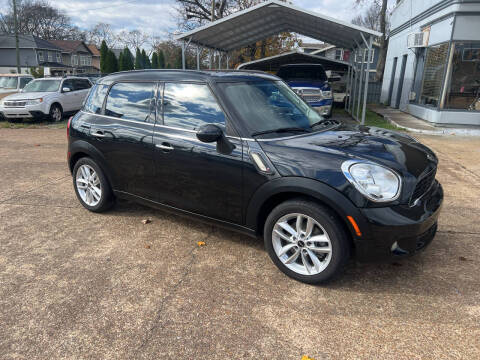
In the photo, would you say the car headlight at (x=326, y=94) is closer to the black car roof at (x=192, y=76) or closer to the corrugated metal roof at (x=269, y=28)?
the corrugated metal roof at (x=269, y=28)

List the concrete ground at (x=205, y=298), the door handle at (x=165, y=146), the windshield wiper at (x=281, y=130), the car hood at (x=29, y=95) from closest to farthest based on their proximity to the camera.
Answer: the concrete ground at (x=205, y=298) → the windshield wiper at (x=281, y=130) → the door handle at (x=165, y=146) → the car hood at (x=29, y=95)

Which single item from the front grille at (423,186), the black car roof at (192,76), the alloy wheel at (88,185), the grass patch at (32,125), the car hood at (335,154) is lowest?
the grass patch at (32,125)

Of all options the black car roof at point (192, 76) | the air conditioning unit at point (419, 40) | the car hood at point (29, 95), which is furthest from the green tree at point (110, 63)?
the black car roof at point (192, 76)

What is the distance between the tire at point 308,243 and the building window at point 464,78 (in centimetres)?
1077

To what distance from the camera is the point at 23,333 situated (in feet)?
8.41

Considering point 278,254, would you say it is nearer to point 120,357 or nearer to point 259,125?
point 259,125

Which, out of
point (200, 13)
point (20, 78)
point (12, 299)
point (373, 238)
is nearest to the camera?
point (373, 238)

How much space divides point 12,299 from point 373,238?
2.92 meters

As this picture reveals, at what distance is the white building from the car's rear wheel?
1347cm

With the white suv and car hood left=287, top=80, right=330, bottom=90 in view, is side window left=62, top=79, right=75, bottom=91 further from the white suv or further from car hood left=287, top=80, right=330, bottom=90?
car hood left=287, top=80, right=330, bottom=90

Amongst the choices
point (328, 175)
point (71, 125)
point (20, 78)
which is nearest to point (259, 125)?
point (328, 175)

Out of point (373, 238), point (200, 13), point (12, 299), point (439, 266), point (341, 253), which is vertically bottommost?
point (12, 299)

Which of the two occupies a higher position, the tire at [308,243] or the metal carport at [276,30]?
the metal carport at [276,30]

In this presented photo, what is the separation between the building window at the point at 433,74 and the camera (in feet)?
38.3
